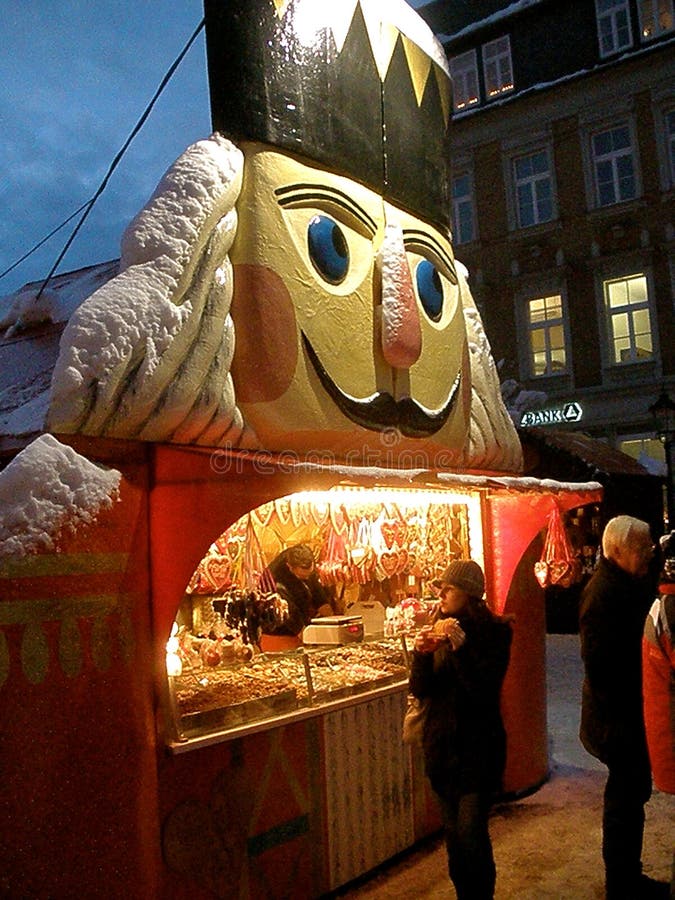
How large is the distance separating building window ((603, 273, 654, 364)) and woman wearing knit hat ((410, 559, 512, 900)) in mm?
17366

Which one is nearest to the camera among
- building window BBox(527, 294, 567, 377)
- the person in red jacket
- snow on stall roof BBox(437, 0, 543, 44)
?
the person in red jacket

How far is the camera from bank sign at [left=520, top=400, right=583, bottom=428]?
67.9 ft

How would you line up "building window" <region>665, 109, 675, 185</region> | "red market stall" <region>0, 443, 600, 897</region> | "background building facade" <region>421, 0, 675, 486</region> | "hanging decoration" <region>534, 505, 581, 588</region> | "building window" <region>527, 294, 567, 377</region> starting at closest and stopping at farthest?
"red market stall" <region>0, 443, 600, 897</region> → "hanging decoration" <region>534, 505, 581, 588</region> → "building window" <region>665, 109, 675, 185</region> → "background building facade" <region>421, 0, 675, 486</region> → "building window" <region>527, 294, 567, 377</region>

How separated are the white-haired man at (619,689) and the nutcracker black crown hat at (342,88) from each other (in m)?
2.97

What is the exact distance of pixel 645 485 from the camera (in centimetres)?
1546

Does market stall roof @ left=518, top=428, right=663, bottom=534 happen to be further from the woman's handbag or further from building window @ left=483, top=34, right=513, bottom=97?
building window @ left=483, top=34, right=513, bottom=97

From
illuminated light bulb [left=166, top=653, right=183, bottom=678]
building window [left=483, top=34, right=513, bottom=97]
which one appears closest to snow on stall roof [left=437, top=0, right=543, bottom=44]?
building window [left=483, top=34, right=513, bottom=97]

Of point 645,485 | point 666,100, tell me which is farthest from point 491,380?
point 666,100

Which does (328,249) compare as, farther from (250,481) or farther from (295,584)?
(295,584)

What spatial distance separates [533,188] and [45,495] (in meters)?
20.4

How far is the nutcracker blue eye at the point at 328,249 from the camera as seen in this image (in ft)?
17.0

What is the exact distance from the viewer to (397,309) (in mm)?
5523

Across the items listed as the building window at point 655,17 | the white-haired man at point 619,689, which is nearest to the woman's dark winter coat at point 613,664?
the white-haired man at point 619,689

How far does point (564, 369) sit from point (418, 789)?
16.6 metres
